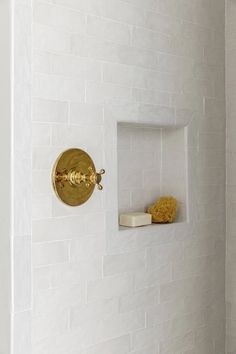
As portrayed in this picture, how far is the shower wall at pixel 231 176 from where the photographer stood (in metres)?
2.19

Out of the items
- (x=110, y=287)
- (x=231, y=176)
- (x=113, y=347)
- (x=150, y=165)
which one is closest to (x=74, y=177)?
(x=110, y=287)

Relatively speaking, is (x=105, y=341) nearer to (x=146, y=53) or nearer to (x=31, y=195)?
(x=31, y=195)

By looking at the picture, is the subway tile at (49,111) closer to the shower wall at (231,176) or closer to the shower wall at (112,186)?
the shower wall at (112,186)

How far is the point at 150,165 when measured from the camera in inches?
80.7

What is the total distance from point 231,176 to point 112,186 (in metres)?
0.72

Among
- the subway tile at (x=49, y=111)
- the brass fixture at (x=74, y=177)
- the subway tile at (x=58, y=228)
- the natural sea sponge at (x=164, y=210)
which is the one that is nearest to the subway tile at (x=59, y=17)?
the subway tile at (x=49, y=111)

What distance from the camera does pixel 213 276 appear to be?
2143 mm

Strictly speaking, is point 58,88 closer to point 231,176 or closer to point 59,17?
point 59,17

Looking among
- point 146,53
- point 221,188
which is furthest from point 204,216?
point 146,53

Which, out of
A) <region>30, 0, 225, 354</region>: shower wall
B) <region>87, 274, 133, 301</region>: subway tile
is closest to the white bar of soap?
<region>30, 0, 225, 354</region>: shower wall

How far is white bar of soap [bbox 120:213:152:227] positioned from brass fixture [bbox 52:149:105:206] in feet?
0.86

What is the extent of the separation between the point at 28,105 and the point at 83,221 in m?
0.44

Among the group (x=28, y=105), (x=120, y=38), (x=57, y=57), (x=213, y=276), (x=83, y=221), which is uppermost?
(x=120, y=38)

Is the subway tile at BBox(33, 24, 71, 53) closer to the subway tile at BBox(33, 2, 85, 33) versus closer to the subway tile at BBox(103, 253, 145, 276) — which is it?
the subway tile at BBox(33, 2, 85, 33)
